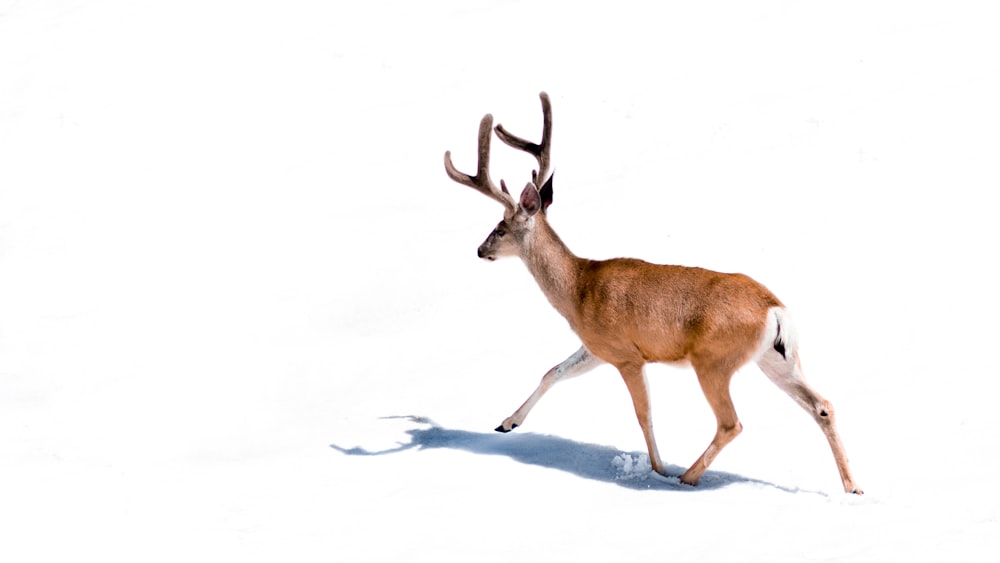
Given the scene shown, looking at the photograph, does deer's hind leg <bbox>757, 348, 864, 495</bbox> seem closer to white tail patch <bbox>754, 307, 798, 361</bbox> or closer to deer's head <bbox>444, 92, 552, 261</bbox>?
white tail patch <bbox>754, 307, 798, 361</bbox>

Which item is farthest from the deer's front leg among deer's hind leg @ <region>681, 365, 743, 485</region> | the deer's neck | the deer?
deer's hind leg @ <region>681, 365, 743, 485</region>

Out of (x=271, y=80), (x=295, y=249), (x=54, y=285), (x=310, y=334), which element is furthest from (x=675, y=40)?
(x=54, y=285)

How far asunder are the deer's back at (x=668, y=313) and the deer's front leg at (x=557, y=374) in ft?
1.53

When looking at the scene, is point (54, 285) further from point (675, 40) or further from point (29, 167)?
point (675, 40)

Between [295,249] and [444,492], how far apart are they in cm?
502

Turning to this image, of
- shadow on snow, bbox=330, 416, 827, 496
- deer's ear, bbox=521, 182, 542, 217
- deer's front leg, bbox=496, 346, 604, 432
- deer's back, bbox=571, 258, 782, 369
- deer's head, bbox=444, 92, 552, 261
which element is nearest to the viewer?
deer's back, bbox=571, 258, 782, 369

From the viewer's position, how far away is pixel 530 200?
802 cm

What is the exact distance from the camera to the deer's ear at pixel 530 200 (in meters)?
7.97

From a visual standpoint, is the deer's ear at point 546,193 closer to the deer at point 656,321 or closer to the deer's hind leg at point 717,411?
the deer at point 656,321

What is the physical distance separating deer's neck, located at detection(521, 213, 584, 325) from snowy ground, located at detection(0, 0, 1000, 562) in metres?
1.06

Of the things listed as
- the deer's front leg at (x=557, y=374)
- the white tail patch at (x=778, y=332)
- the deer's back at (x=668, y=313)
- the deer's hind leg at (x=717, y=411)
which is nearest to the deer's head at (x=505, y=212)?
the deer's back at (x=668, y=313)

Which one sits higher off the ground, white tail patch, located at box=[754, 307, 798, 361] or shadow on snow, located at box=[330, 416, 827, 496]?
white tail patch, located at box=[754, 307, 798, 361]

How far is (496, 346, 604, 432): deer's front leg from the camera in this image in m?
8.38

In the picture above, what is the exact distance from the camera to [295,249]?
1180cm
